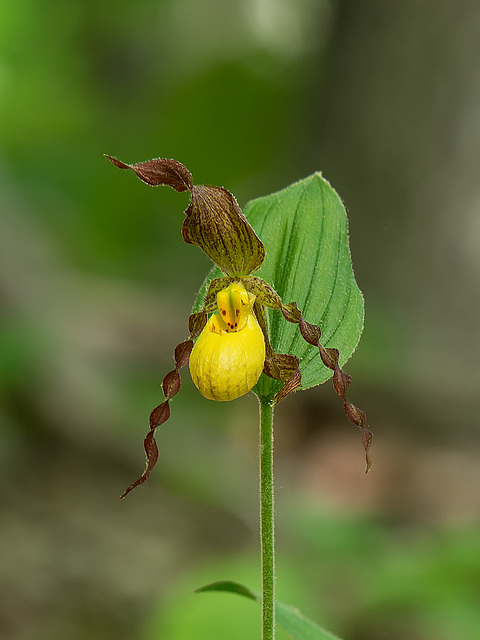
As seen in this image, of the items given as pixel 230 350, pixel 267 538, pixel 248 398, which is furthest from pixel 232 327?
pixel 248 398

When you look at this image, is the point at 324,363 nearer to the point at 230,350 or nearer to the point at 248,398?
the point at 230,350

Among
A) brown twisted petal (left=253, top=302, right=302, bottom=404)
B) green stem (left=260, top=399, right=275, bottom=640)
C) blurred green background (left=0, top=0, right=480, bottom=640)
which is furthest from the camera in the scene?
blurred green background (left=0, top=0, right=480, bottom=640)

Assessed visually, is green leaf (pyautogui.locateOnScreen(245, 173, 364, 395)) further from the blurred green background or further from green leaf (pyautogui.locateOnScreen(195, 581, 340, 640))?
the blurred green background

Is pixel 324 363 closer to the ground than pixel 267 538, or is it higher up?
higher up

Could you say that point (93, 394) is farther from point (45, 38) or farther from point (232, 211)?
point (45, 38)

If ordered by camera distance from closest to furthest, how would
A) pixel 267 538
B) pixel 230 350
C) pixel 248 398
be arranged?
pixel 267 538
pixel 230 350
pixel 248 398

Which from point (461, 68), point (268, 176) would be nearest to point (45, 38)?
point (268, 176)

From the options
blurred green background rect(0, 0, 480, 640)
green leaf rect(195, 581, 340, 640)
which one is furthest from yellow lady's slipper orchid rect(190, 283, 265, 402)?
blurred green background rect(0, 0, 480, 640)
